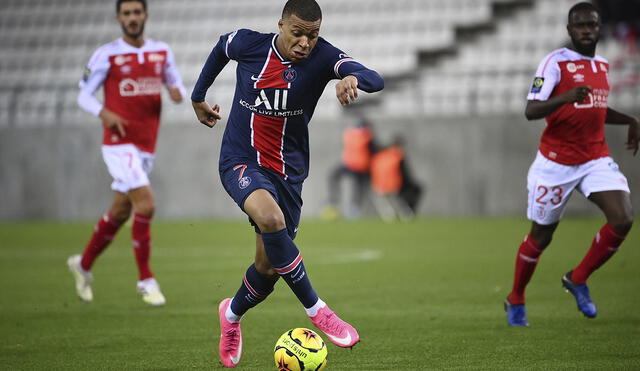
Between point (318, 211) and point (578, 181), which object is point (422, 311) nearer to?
point (578, 181)

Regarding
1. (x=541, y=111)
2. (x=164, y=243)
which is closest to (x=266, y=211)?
(x=541, y=111)

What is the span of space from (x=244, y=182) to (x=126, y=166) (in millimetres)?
3393

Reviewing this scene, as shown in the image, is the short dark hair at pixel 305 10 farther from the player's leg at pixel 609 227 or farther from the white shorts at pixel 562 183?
the player's leg at pixel 609 227

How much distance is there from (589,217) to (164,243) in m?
7.88

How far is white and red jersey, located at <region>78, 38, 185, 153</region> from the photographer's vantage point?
894 centimetres

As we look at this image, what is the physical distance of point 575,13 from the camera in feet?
22.8

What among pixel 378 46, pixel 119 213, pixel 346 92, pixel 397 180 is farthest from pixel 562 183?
pixel 378 46

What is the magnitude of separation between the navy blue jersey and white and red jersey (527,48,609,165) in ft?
6.18

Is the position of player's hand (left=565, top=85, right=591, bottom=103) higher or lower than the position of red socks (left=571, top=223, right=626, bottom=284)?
higher

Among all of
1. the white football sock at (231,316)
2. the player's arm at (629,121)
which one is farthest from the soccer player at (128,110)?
the player's arm at (629,121)

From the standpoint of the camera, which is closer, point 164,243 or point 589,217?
point 164,243

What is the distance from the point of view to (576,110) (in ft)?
23.2

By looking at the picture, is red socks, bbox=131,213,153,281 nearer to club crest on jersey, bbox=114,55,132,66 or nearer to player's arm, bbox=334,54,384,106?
club crest on jersey, bbox=114,55,132,66

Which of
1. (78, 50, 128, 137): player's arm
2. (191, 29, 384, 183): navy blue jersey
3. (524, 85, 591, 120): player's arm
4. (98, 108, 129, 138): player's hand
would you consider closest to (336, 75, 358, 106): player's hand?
(191, 29, 384, 183): navy blue jersey
